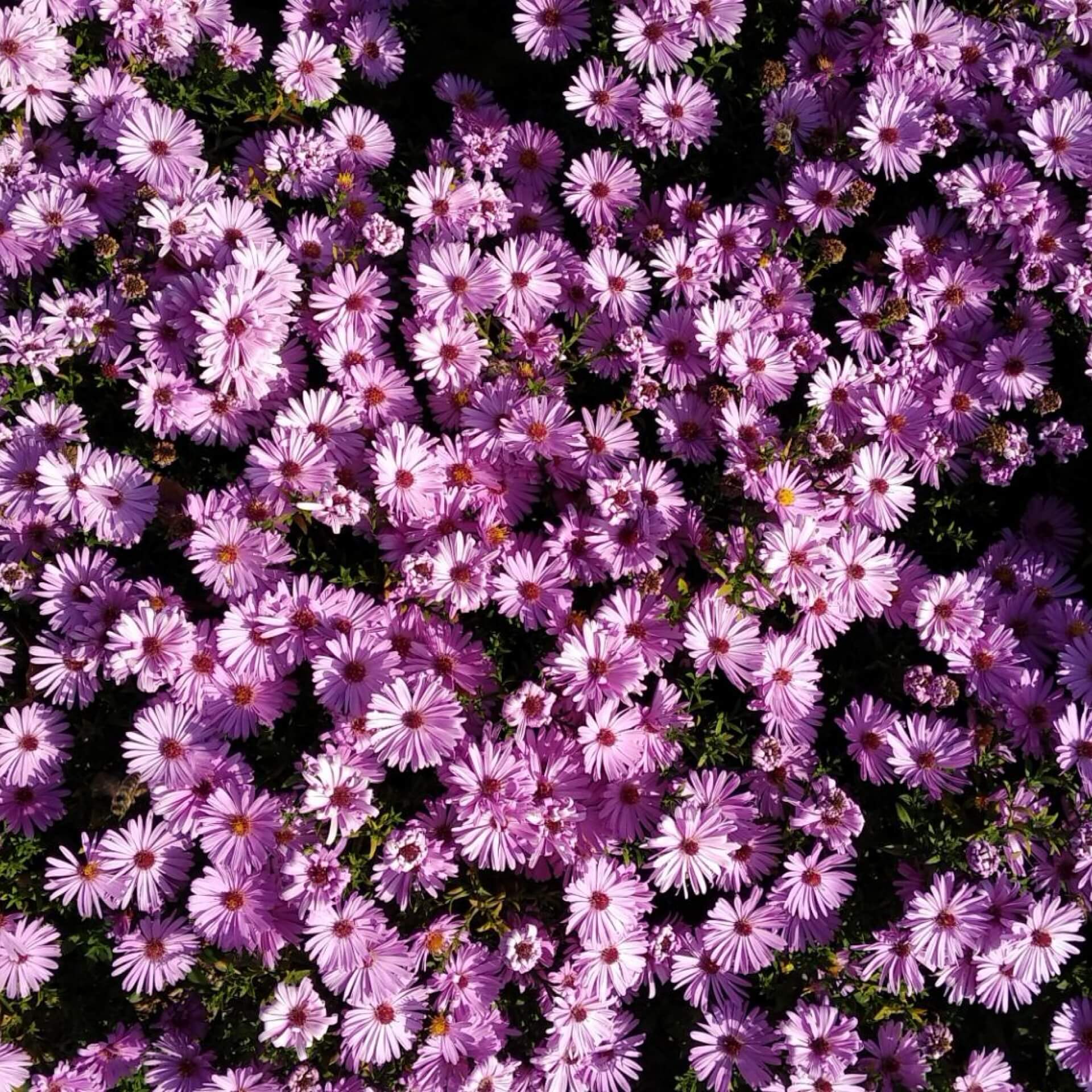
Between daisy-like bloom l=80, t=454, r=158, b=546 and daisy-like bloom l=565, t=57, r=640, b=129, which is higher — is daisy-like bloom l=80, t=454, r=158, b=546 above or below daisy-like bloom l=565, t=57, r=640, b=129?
below

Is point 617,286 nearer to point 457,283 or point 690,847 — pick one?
point 457,283

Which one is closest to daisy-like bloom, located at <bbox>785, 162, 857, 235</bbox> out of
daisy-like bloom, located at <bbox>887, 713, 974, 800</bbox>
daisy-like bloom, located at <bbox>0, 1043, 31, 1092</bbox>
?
daisy-like bloom, located at <bbox>887, 713, 974, 800</bbox>

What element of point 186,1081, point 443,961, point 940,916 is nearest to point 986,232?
point 940,916

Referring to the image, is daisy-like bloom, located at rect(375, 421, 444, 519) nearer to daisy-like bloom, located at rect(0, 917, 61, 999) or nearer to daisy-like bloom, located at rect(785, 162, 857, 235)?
daisy-like bloom, located at rect(785, 162, 857, 235)

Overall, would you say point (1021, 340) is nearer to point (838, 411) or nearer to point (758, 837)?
point (838, 411)

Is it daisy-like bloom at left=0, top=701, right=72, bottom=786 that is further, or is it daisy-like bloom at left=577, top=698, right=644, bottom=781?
daisy-like bloom at left=0, top=701, right=72, bottom=786

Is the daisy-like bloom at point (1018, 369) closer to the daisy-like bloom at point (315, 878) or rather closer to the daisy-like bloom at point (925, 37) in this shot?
the daisy-like bloom at point (925, 37)
